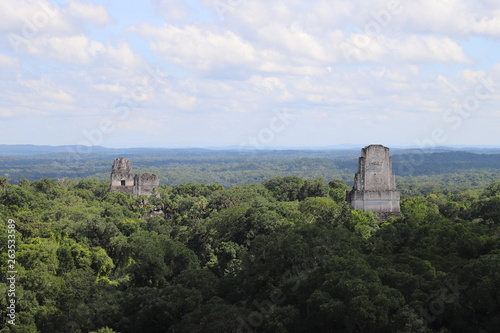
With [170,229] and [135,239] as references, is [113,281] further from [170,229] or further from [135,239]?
[170,229]

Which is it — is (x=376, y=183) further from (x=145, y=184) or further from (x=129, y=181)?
(x=129, y=181)

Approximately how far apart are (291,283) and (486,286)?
788cm

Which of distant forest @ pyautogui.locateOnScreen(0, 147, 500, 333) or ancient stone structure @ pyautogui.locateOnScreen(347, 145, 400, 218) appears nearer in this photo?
distant forest @ pyautogui.locateOnScreen(0, 147, 500, 333)

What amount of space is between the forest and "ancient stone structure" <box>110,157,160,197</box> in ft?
69.3

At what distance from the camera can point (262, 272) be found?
2897 centimetres

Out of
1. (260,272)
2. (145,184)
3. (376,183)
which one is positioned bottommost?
(260,272)

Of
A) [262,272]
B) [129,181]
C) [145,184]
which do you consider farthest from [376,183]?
[129,181]

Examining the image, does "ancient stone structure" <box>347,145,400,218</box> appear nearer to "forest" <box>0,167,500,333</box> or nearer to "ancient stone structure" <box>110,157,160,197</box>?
"forest" <box>0,167,500,333</box>

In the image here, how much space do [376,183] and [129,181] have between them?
3799 centimetres

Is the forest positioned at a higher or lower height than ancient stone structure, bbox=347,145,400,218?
lower

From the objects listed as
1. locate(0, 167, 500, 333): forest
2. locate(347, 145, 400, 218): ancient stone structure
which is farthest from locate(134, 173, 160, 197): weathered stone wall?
locate(347, 145, 400, 218): ancient stone structure

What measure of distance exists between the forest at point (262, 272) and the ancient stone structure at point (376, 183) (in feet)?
4.19

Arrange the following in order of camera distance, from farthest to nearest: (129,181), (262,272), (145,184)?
(129,181)
(145,184)
(262,272)

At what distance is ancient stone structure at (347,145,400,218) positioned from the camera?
43062 mm
